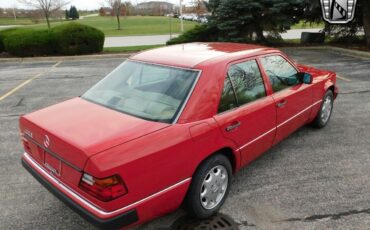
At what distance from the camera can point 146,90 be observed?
3342 millimetres

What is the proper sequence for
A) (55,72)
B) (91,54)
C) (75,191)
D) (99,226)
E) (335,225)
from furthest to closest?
(91,54) → (55,72) → (335,225) → (75,191) → (99,226)

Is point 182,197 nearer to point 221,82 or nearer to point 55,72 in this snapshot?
point 221,82

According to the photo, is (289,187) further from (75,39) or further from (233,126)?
(75,39)

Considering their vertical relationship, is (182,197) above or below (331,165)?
above

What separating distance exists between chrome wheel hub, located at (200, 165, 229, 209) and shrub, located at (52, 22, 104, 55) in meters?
13.0

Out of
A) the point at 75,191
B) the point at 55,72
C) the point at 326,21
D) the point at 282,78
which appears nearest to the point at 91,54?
the point at 55,72

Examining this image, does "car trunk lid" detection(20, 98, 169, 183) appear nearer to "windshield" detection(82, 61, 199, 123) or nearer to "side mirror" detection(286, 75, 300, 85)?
"windshield" detection(82, 61, 199, 123)

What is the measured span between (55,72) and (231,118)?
31.1 feet

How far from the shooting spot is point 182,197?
115 inches

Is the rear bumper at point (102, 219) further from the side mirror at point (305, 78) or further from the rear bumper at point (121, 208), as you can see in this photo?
the side mirror at point (305, 78)

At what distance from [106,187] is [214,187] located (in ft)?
3.95

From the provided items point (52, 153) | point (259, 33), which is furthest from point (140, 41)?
point (52, 153)

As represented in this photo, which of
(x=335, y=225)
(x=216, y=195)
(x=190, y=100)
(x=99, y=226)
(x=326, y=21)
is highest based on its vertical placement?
(x=326, y=21)

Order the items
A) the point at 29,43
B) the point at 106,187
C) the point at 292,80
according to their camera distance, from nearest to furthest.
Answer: the point at 106,187 < the point at 292,80 < the point at 29,43
